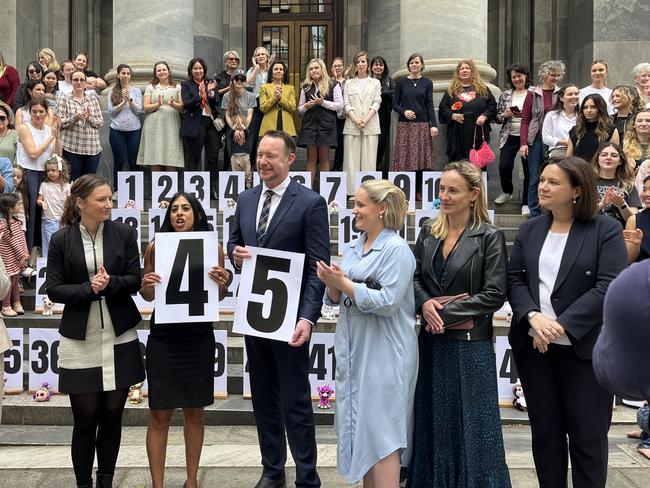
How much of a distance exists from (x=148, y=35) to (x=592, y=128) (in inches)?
293

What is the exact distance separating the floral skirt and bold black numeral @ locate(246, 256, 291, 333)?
687cm

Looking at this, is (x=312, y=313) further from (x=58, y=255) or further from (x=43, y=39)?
(x=43, y=39)

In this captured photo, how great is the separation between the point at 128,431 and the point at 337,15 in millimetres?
16230

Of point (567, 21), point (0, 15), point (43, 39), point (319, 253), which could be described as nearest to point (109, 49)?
point (43, 39)

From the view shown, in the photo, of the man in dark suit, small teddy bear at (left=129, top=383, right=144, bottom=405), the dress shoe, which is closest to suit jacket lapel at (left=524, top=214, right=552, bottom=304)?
the man in dark suit

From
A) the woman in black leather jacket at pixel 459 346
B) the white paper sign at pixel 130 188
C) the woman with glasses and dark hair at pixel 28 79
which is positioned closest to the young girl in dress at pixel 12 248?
the white paper sign at pixel 130 188

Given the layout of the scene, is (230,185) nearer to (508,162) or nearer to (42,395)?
(508,162)

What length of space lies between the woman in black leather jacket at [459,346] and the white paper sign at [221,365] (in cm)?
276

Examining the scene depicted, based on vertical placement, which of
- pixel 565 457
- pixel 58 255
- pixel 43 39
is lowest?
pixel 565 457

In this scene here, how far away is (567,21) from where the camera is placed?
66.8 ft

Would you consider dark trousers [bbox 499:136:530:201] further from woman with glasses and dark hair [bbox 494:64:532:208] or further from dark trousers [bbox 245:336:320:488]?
dark trousers [bbox 245:336:320:488]

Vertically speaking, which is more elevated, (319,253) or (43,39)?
(43,39)

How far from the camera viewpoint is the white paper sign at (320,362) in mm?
7066

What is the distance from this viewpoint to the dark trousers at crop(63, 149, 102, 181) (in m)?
11.0
